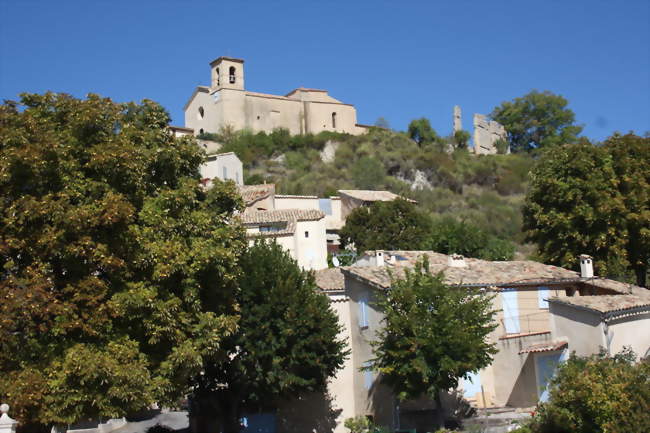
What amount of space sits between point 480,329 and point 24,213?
44.0 ft

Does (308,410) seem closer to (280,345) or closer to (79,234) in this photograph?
(280,345)

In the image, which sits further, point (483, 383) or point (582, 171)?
point (582, 171)

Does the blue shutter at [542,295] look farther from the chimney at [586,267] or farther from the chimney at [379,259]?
the chimney at [379,259]

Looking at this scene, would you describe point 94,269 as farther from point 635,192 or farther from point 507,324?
point 635,192

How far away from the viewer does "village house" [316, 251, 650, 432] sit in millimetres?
22562

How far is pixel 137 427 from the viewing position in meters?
32.8

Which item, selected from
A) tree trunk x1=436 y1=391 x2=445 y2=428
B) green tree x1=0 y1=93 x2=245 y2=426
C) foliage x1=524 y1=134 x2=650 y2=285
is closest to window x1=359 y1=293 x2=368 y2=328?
tree trunk x1=436 y1=391 x2=445 y2=428

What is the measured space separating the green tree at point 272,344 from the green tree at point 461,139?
74.7 metres

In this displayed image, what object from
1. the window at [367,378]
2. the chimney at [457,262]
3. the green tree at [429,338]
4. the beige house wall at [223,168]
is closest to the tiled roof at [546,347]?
the green tree at [429,338]

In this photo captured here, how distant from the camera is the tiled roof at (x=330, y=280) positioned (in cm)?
3192

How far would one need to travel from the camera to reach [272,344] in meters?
24.4

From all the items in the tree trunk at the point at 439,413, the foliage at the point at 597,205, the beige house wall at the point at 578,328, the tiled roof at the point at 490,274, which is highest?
the foliage at the point at 597,205

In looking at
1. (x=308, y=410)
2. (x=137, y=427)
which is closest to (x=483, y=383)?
(x=308, y=410)

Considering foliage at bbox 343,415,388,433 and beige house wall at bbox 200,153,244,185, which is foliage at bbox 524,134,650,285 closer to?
foliage at bbox 343,415,388,433
